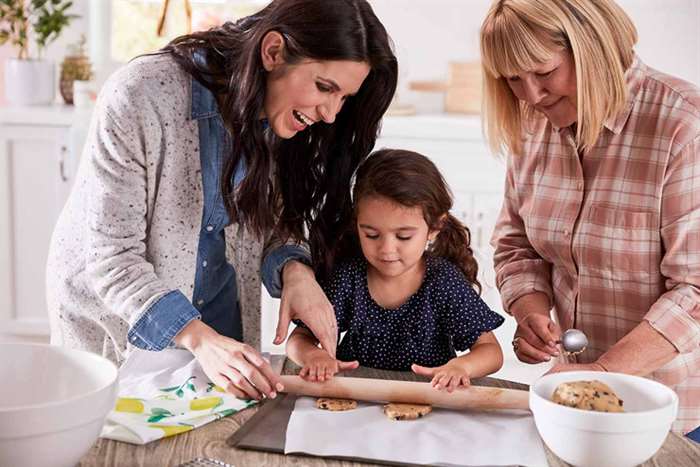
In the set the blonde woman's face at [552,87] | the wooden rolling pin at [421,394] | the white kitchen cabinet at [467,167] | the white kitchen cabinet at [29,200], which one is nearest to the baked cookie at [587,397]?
the wooden rolling pin at [421,394]

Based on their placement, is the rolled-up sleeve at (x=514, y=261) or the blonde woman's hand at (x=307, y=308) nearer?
the blonde woman's hand at (x=307, y=308)

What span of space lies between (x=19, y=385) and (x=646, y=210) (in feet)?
3.63

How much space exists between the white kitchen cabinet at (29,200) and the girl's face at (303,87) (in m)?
2.27

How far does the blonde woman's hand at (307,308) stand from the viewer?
1.70 m

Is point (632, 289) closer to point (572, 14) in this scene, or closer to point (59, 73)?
point (572, 14)

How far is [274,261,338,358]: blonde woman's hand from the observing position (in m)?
1.70

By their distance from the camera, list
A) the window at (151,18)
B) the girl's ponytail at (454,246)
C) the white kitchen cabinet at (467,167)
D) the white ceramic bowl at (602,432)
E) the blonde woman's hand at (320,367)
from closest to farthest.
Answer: the white ceramic bowl at (602,432), the blonde woman's hand at (320,367), the girl's ponytail at (454,246), the white kitchen cabinet at (467,167), the window at (151,18)

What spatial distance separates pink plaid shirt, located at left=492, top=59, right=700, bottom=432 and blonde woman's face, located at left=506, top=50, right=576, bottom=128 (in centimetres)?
9

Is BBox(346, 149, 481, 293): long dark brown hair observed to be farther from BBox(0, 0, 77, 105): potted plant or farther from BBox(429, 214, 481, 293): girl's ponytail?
BBox(0, 0, 77, 105): potted plant

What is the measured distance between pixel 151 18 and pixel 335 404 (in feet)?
10.5

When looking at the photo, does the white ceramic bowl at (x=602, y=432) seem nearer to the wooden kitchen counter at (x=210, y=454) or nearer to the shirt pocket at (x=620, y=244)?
the wooden kitchen counter at (x=210, y=454)

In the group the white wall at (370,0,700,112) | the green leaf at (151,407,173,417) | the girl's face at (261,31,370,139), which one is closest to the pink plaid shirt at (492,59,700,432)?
the girl's face at (261,31,370,139)

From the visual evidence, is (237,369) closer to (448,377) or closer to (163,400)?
(163,400)

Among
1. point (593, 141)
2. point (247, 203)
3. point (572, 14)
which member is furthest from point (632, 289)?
point (247, 203)
